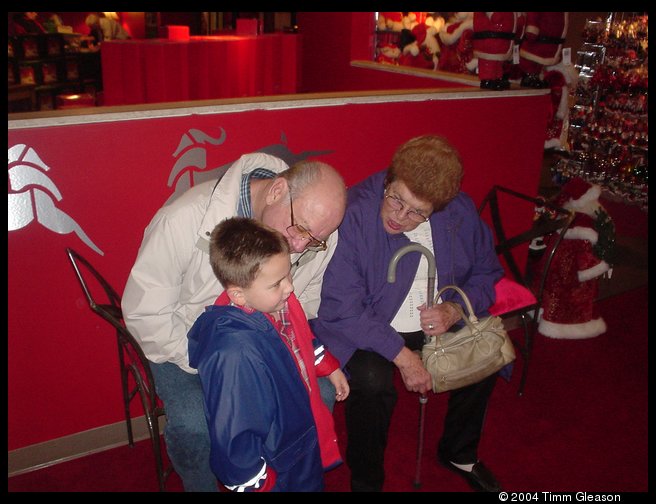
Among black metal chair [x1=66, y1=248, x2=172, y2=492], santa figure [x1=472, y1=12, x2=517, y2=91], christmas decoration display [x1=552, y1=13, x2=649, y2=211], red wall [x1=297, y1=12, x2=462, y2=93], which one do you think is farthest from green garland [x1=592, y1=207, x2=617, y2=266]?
black metal chair [x1=66, y1=248, x2=172, y2=492]

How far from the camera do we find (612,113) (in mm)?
5547

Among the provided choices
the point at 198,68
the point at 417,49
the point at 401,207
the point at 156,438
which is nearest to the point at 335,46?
the point at 417,49

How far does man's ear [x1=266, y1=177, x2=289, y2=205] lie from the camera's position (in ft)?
5.60

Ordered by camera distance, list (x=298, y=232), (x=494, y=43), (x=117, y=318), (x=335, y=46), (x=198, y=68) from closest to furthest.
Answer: (x=298, y=232) < (x=117, y=318) < (x=494, y=43) < (x=335, y=46) < (x=198, y=68)

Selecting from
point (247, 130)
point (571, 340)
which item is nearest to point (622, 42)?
point (571, 340)

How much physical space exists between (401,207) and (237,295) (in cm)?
71

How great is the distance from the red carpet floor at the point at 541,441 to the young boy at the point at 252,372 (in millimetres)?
722

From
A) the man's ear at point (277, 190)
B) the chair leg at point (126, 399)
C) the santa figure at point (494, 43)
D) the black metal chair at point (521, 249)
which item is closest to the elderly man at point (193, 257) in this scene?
the man's ear at point (277, 190)

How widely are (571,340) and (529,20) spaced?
1.91 metres

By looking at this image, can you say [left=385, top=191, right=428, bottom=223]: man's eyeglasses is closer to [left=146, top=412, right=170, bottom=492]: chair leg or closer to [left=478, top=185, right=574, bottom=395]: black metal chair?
[left=478, top=185, right=574, bottom=395]: black metal chair

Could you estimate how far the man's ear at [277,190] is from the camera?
1.71 m

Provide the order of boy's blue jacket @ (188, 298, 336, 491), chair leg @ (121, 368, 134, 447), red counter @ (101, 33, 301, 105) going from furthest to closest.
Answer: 1. red counter @ (101, 33, 301, 105)
2. chair leg @ (121, 368, 134, 447)
3. boy's blue jacket @ (188, 298, 336, 491)

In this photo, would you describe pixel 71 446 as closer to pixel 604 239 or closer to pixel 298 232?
pixel 298 232

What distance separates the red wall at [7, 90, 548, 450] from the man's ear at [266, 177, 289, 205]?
2.03 feet
